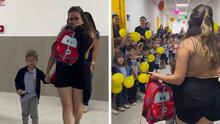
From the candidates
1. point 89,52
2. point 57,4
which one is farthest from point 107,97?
point 57,4

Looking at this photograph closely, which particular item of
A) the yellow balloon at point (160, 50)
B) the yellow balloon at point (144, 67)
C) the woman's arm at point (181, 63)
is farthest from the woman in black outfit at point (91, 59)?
the woman's arm at point (181, 63)

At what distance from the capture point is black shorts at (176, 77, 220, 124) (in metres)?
1.29

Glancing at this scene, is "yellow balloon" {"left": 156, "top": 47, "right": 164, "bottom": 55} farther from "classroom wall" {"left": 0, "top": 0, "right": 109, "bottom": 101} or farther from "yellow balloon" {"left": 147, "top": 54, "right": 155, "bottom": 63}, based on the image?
"classroom wall" {"left": 0, "top": 0, "right": 109, "bottom": 101}

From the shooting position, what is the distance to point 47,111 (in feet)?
5.64

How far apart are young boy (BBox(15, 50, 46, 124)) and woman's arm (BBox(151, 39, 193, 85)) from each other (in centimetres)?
97

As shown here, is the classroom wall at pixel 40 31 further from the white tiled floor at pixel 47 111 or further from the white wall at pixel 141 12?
the white wall at pixel 141 12

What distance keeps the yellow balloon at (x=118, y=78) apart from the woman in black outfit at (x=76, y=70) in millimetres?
232

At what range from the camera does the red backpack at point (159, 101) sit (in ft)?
4.77

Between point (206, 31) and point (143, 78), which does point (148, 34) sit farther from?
point (206, 31)

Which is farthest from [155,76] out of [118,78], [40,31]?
[40,31]

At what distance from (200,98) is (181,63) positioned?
27 cm

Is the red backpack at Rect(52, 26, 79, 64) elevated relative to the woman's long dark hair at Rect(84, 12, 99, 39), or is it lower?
lower

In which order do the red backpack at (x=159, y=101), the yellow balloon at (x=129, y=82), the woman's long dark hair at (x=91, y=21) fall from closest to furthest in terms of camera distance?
the red backpack at (x=159, y=101), the woman's long dark hair at (x=91, y=21), the yellow balloon at (x=129, y=82)

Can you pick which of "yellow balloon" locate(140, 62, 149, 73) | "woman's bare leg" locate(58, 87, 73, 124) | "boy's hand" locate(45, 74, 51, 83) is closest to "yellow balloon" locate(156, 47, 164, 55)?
"yellow balloon" locate(140, 62, 149, 73)
